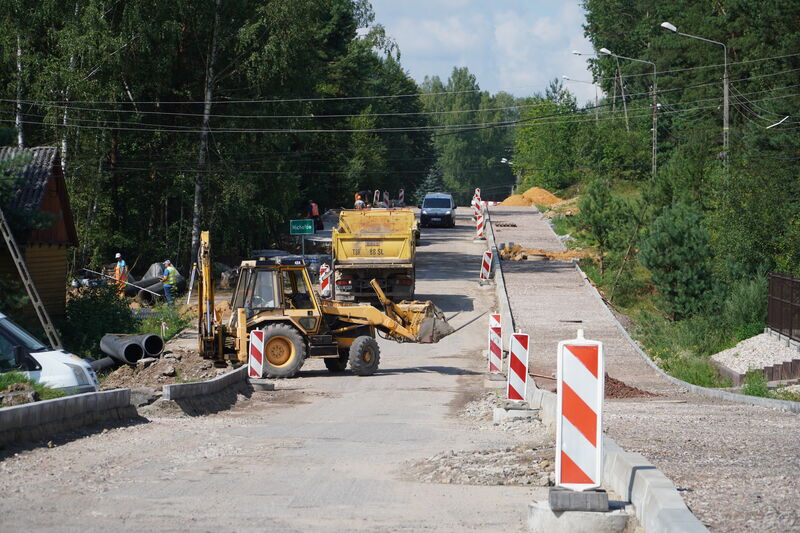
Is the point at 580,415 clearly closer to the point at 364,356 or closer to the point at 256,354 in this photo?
the point at 256,354

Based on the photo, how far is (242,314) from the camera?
2053 cm

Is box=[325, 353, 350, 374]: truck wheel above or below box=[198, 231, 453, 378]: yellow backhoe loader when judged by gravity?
below

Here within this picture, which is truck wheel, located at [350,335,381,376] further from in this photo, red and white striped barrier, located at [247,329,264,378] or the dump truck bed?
the dump truck bed

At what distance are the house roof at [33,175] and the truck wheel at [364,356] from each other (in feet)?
38.5

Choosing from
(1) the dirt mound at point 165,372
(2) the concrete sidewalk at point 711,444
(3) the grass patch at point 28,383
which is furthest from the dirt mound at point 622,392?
(3) the grass patch at point 28,383

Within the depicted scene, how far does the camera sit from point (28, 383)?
12.6 m

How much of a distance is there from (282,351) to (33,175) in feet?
41.9

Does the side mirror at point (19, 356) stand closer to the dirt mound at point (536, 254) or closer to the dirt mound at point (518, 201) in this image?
the dirt mound at point (536, 254)

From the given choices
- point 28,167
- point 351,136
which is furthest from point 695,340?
point 351,136

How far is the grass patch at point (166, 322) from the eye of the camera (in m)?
30.6

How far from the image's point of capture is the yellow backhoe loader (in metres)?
20.5

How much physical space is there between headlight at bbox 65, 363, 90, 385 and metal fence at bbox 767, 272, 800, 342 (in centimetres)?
2020

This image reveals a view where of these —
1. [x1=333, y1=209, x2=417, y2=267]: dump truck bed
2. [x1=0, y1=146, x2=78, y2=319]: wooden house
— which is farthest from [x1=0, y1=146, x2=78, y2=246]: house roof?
[x1=333, y1=209, x2=417, y2=267]: dump truck bed

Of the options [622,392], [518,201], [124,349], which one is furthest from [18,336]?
[518,201]
